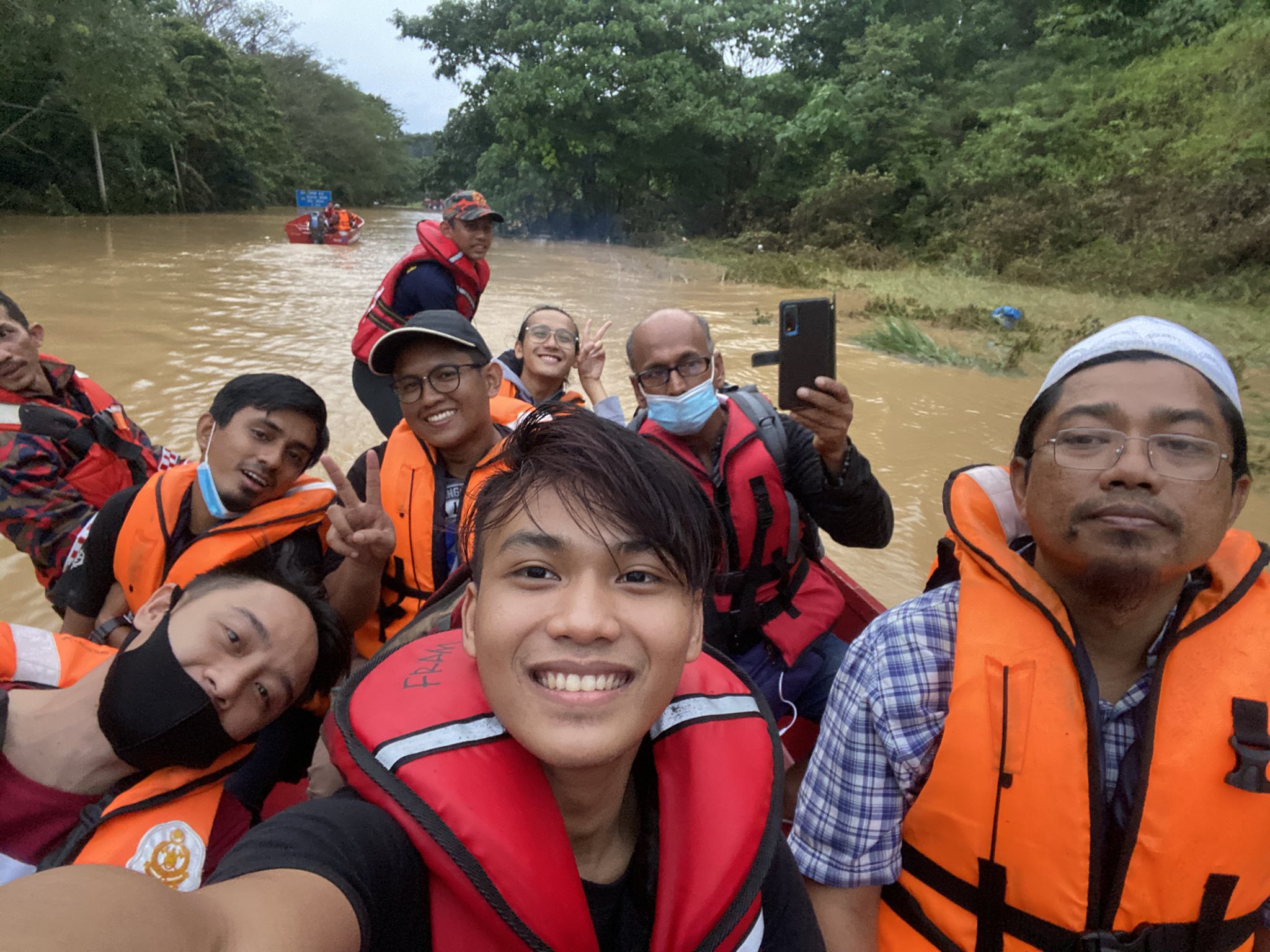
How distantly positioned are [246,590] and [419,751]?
768 millimetres

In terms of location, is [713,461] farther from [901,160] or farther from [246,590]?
[901,160]

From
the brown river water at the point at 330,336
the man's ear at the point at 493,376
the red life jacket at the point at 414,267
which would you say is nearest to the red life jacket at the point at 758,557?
the man's ear at the point at 493,376

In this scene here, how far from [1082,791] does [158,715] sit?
5.53ft

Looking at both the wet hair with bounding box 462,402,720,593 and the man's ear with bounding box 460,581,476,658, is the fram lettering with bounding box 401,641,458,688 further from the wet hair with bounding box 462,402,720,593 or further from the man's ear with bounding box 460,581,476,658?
the wet hair with bounding box 462,402,720,593

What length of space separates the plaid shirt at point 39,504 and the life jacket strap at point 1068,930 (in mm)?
2469

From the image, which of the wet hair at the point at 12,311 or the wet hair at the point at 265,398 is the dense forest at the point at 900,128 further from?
the wet hair at the point at 12,311

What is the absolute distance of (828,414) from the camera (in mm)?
1892

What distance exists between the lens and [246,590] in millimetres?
1550

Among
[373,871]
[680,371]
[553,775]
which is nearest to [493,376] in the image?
[680,371]

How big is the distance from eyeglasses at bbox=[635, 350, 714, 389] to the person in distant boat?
3.07ft

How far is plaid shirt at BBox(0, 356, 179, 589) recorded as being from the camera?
7.26 feet

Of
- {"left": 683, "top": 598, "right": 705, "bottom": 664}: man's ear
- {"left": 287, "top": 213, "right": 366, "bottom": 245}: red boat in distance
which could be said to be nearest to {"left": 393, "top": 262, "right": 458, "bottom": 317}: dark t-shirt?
{"left": 683, "top": 598, "right": 705, "bottom": 664}: man's ear

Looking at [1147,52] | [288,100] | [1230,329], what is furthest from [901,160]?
[288,100]

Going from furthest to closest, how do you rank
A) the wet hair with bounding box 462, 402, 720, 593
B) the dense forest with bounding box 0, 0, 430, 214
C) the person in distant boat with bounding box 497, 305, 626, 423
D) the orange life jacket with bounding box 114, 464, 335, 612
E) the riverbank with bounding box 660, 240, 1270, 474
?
the dense forest with bounding box 0, 0, 430, 214 < the riverbank with bounding box 660, 240, 1270, 474 < the person in distant boat with bounding box 497, 305, 626, 423 < the orange life jacket with bounding box 114, 464, 335, 612 < the wet hair with bounding box 462, 402, 720, 593
